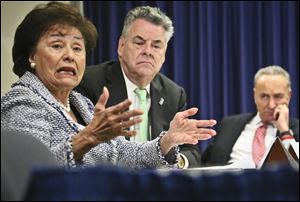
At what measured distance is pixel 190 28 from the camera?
4285mm

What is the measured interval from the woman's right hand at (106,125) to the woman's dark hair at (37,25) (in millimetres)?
429

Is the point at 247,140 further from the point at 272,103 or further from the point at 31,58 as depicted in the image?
the point at 31,58

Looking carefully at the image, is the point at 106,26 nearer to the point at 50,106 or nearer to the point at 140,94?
the point at 140,94

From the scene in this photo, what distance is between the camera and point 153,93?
2.49 m

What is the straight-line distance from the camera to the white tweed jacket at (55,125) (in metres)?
1.24

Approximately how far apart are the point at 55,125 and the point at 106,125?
301 mm

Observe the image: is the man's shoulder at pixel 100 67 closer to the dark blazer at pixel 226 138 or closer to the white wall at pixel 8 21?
the white wall at pixel 8 21

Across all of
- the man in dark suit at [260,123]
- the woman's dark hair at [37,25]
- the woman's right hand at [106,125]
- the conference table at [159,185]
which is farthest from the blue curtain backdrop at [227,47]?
the conference table at [159,185]

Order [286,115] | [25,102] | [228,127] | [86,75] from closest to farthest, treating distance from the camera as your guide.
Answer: [25,102] → [86,75] → [286,115] → [228,127]

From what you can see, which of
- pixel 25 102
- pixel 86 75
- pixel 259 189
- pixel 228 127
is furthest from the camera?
pixel 228 127

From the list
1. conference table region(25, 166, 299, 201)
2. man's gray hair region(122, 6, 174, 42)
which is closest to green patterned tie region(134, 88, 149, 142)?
man's gray hair region(122, 6, 174, 42)

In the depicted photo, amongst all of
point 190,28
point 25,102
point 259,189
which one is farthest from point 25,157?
point 190,28

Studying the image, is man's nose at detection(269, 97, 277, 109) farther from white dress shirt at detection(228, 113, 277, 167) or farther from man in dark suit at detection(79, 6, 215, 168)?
man in dark suit at detection(79, 6, 215, 168)

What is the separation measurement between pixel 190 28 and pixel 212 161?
137 centimetres
